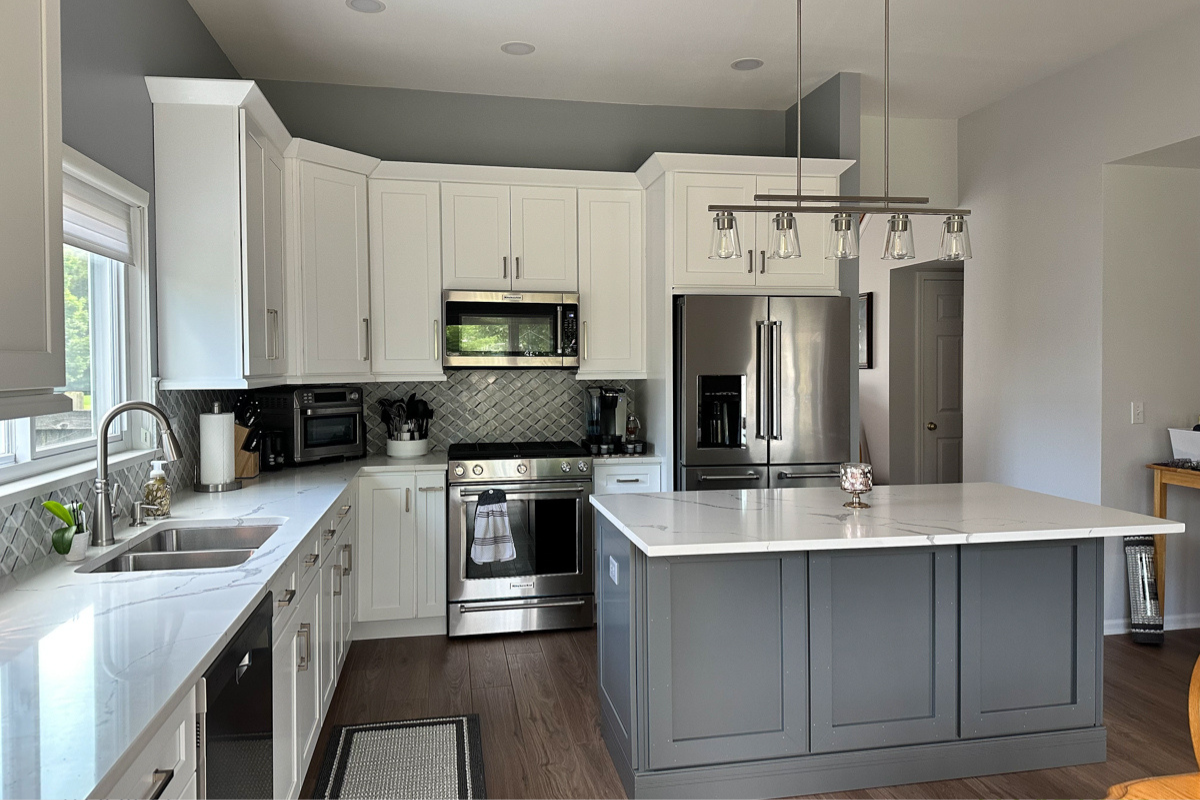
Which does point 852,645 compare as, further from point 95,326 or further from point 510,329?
point 95,326

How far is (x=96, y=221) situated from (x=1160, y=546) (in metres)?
4.84

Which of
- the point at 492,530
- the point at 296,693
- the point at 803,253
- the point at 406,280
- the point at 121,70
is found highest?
the point at 121,70

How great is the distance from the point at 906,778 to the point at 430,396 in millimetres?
3075

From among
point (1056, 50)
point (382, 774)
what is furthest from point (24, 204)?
point (1056, 50)

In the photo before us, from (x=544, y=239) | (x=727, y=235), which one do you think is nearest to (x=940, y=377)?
(x=544, y=239)

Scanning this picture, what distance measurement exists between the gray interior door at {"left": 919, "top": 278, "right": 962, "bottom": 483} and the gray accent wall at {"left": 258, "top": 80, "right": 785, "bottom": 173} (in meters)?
2.39

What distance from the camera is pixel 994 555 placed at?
2730 mm

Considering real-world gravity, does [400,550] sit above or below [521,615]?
above

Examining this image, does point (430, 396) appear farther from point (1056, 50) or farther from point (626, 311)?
point (1056, 50)

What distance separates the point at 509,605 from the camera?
4.19 meters

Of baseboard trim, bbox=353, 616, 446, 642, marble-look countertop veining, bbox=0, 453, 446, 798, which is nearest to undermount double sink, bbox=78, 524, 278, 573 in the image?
marble-look countertop veining, bbox=0, 453, 446, 798

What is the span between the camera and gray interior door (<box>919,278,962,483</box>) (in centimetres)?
649

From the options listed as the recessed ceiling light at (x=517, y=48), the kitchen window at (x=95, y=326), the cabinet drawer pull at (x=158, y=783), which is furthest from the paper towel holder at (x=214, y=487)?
the recessed ceiling light at (x=517, y=48)

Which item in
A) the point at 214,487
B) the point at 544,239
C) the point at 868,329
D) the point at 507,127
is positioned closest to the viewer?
the point at 214,487
